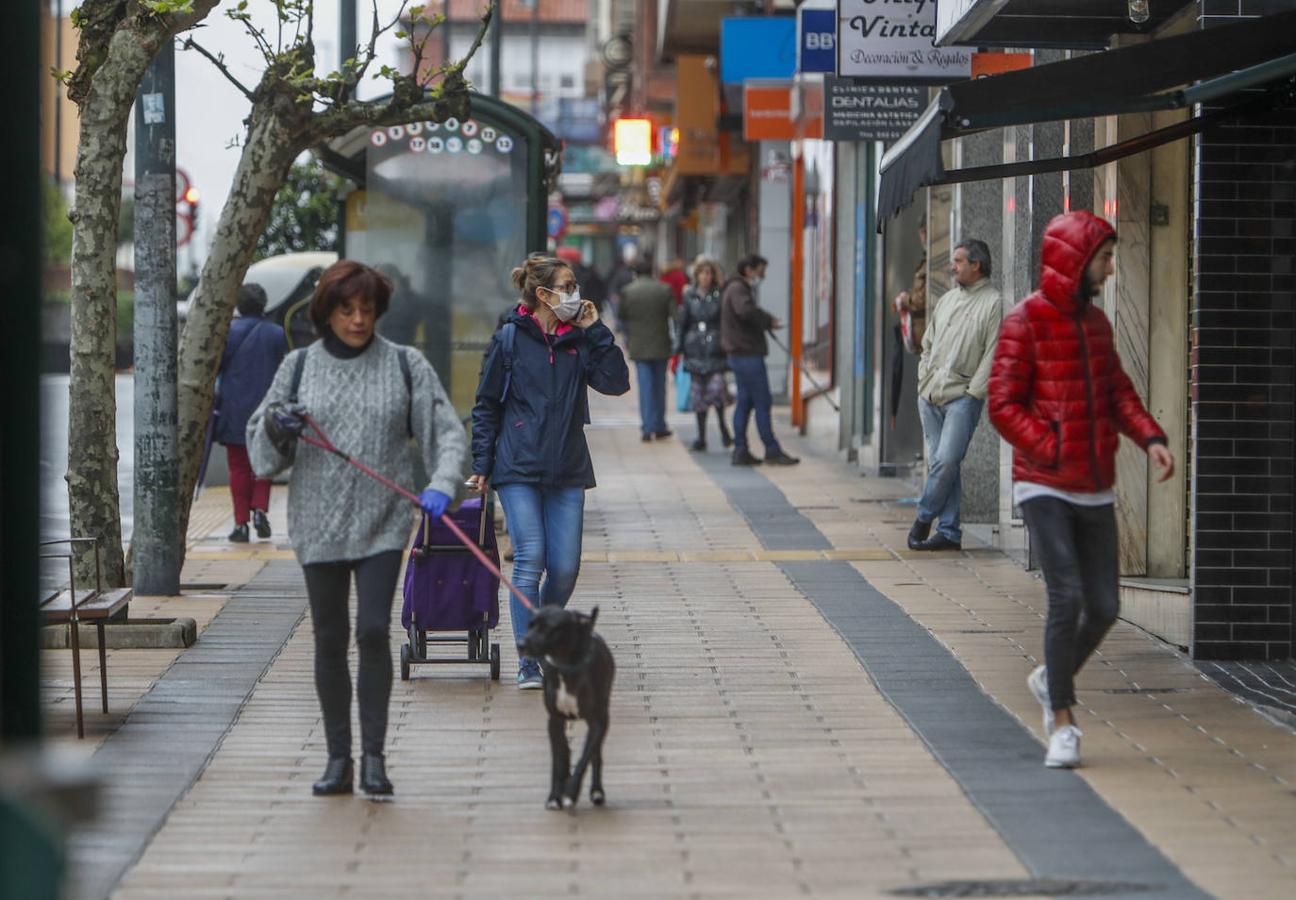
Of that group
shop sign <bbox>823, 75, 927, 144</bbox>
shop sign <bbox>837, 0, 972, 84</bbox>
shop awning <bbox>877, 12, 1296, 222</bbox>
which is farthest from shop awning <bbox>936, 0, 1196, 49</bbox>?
shop sign <bbox>823, 75, 927, 144</bbox>

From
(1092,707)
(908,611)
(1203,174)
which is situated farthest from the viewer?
(908,611)

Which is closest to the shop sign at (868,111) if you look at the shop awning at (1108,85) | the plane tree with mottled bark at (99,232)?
the plane tree with mottled bark at (99,232)

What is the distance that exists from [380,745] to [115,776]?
918mm

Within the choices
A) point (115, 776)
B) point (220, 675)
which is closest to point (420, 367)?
point (115, 776)

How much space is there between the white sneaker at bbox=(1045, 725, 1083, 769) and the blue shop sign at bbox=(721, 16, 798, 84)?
17314mm

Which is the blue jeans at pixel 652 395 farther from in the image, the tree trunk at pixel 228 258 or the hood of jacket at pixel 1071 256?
the hood of jacket at pixel 1071 256

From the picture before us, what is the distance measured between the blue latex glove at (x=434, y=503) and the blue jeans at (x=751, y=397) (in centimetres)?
1241

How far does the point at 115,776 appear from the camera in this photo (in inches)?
274

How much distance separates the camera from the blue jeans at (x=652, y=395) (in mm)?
21844

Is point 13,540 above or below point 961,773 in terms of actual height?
above

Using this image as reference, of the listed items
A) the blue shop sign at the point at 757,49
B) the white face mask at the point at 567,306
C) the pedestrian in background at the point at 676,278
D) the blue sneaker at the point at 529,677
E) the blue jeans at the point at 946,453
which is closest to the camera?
the white face mask at the point at 567,306

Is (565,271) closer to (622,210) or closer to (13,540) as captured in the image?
(13,540)

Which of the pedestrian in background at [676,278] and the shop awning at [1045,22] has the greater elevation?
the shop awning at [1045,22]

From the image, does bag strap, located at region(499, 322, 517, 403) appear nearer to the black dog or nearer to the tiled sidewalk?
the tiled sidewalk
